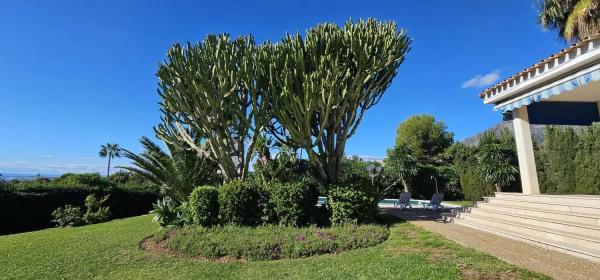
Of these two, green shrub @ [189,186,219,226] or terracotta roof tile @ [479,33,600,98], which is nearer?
terracotta roof tile @ [479,33,600,98]

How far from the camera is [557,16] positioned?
45.2 feet

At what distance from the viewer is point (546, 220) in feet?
23.1

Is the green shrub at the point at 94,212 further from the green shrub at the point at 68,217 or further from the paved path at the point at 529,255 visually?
the paved path at the point at 529,255

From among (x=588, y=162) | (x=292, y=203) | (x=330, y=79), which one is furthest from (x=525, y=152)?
(x=292, y=203)

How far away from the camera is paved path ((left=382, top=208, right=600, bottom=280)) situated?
4.73 metres

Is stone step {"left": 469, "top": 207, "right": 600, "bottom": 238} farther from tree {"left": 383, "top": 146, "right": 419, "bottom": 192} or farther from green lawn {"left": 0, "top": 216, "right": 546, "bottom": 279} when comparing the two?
tree {"left": 383, "top": 146, "right": 419, "bottom": 192}

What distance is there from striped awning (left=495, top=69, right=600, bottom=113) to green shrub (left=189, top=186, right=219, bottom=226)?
9118 millimetres

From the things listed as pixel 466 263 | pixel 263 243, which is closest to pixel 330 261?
pixel 263 243

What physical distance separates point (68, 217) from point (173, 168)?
591 centimetres

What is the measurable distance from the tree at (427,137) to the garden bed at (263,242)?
33.1 meters

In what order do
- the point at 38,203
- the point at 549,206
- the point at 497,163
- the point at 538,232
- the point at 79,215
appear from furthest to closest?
the point at 497,163 → the point at 38,203 → the point at 79,215 → the point at 549,206 → the point at 538,232

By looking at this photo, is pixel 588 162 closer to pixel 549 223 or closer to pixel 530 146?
pixel 530 146

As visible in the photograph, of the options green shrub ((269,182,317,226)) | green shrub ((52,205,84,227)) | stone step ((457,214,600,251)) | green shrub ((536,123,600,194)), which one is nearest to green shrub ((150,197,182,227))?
green shrub ((269,182,317,226))

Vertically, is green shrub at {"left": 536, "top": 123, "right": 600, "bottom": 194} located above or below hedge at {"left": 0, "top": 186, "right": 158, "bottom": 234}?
above
